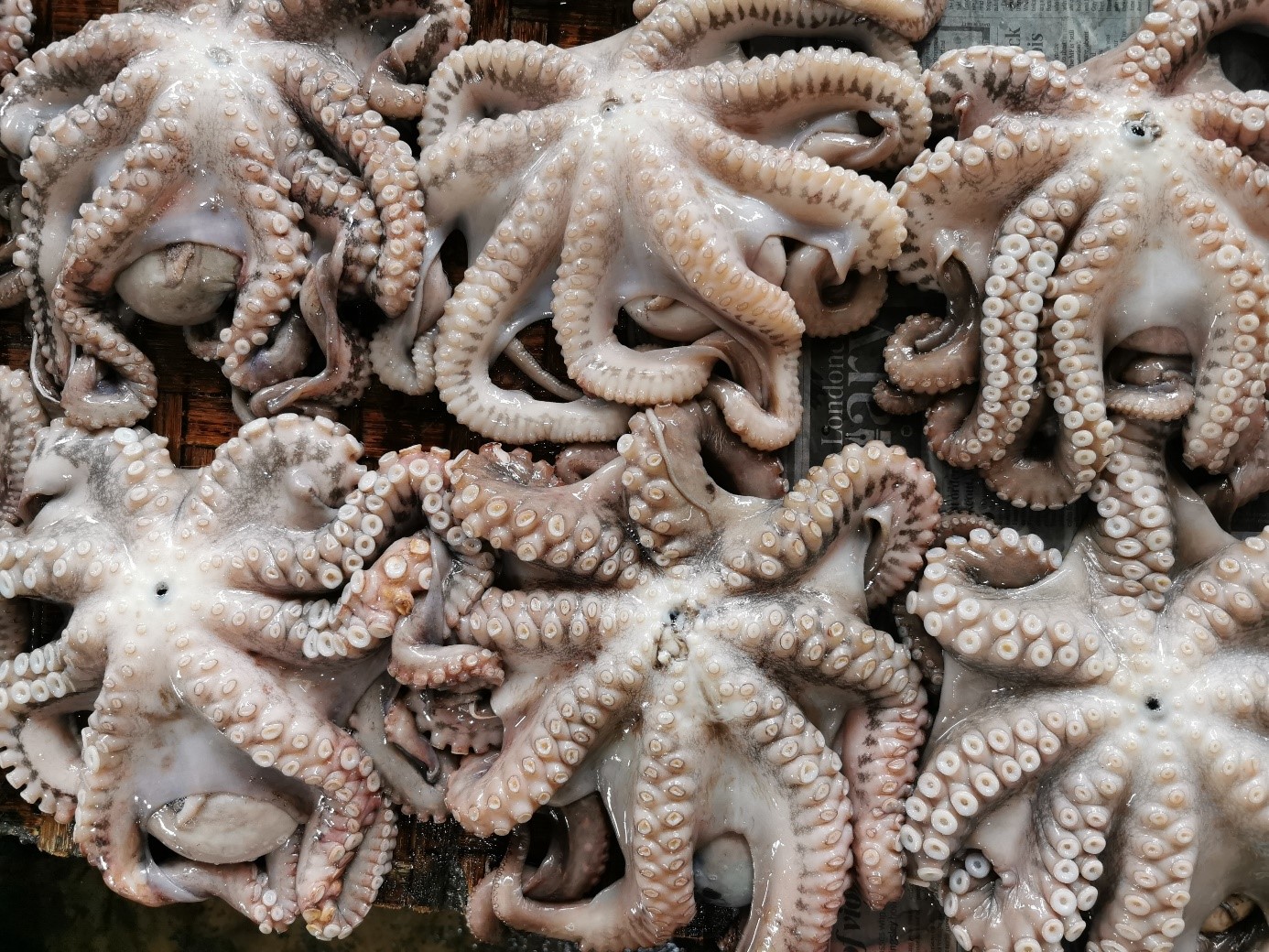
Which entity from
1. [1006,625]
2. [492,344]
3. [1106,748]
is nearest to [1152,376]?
[1006,625]

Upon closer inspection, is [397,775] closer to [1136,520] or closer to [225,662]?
[225,662]

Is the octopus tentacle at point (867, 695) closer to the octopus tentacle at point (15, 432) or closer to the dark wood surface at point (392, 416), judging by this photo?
the dark wood surface at point (392, 416)

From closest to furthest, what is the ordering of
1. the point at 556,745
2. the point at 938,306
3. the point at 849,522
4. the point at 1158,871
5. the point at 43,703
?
the point at 1158,871
the point at 556,745
the point at 849,522
the point at 43,703
the point at 938,306

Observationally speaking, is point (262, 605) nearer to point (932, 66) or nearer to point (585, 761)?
point (585, 761)

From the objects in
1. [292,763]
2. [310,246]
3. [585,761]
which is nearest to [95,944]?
[292,763]

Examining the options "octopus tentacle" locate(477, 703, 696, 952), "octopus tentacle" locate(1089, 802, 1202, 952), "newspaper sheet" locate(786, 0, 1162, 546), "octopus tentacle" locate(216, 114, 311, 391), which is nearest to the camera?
"octopus tentacle" locate(1089, 802, 1202, 952)

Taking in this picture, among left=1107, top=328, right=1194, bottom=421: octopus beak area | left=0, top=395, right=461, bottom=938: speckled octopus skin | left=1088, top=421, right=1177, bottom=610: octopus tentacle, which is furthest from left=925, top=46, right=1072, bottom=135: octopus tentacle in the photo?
left=0, top=395, right=461, bottom=938: speckled octopus skin

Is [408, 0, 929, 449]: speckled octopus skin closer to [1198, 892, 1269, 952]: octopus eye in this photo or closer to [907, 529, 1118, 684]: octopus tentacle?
[907, 529, 1118, 684]: octopus tentacle
